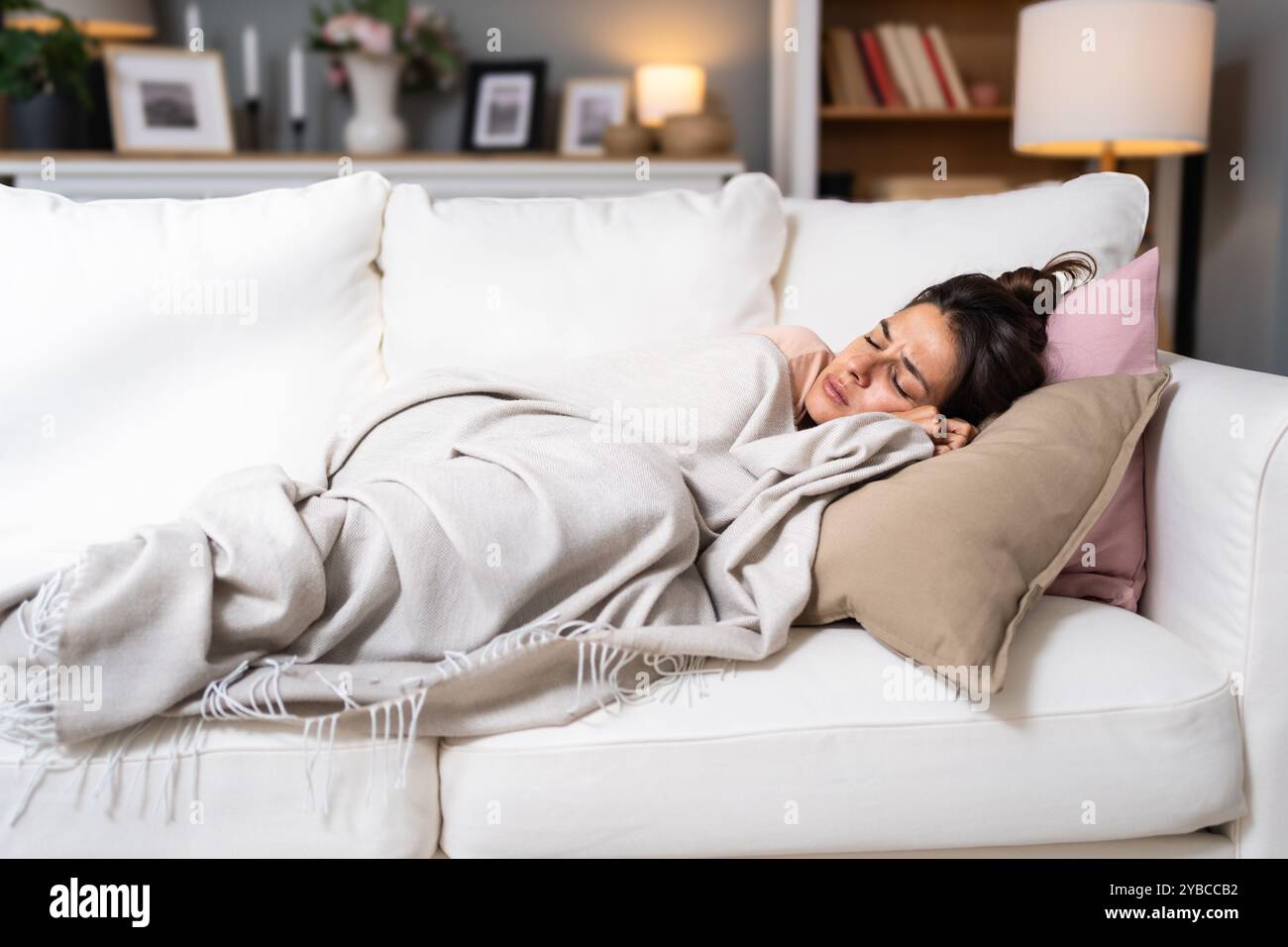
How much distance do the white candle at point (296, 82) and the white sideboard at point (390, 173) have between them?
1.26ft

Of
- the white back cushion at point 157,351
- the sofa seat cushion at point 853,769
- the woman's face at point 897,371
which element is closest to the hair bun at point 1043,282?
the woman's face at point 897,371

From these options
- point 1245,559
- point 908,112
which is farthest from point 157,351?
point 908,112

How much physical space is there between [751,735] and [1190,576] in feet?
1.87

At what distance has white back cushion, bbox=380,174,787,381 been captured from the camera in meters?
1.72

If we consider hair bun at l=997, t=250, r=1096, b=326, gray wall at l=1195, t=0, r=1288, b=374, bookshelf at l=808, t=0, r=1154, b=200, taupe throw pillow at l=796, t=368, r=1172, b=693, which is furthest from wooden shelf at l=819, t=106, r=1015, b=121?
taupe throw pillow at l=796, t=368, r=1172, b=693

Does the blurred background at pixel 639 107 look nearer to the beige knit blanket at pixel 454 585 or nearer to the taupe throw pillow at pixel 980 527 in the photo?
the taupe throw pillow at pixel 980 527

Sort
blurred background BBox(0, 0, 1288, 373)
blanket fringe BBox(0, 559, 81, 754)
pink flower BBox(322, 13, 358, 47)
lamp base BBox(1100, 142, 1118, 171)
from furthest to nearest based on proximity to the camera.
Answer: pink flower BBox(322, 13, 358, 47) < blurred background BBox(0, 0, 1288, 373) < lamp base BBox(1100, 142, 1118, 171) < blanket fringe BBox(0, 559, 81, 754)

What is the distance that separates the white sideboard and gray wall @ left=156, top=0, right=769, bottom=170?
425 mm

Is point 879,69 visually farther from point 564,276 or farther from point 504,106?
point 564,276

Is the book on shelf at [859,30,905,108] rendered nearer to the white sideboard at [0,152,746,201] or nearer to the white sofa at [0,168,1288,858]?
the white sideboard at [0,152,746,201]

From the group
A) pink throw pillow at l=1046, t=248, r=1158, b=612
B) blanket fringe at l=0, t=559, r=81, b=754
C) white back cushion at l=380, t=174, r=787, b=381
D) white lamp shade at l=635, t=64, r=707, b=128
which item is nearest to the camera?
blanket fringe at l=0, t=559, r=81, b=754

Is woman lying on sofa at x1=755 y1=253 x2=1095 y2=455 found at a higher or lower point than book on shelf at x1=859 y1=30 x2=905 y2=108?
lower

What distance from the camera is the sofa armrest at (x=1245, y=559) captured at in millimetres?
1211
